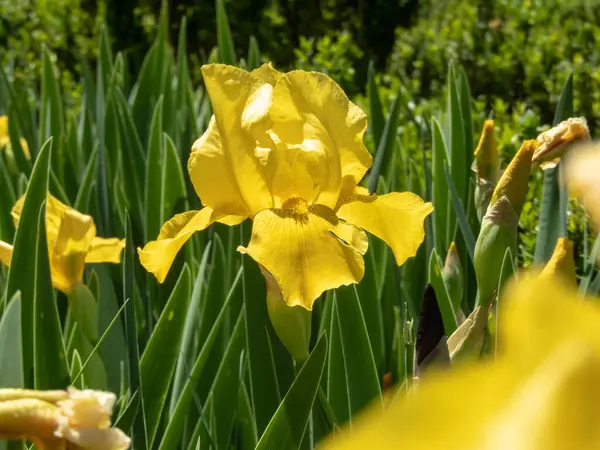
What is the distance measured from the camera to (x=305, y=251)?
0.69m

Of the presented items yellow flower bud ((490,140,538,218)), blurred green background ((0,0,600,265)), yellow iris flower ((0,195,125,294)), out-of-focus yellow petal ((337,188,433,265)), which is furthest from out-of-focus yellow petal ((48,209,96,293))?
blurred green background ((0,0,600,265))

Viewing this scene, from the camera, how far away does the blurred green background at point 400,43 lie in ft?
7.33

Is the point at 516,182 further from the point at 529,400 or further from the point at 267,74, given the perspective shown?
the point at 529,400

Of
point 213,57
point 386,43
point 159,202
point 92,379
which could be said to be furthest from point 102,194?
point 386,43

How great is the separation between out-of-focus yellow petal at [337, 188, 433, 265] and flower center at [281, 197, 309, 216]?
35 millimetres

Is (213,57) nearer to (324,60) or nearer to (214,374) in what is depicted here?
(324,60)

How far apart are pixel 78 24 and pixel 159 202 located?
2.42 m

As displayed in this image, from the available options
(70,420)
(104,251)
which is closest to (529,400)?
(70,420)

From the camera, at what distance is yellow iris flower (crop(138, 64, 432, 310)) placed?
A: 2.27 feet

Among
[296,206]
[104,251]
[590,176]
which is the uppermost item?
[590,176]

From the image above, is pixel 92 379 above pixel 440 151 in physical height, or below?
below

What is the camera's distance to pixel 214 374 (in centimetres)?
91

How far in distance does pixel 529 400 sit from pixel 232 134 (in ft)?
1.87

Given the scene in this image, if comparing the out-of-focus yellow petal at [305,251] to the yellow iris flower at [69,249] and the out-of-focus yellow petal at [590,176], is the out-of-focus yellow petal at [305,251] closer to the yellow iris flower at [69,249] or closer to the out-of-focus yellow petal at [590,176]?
the yellow iris flower at [69,249]
